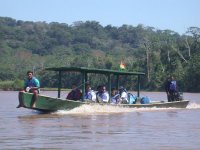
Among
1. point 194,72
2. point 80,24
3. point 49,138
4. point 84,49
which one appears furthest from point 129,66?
point 80,24

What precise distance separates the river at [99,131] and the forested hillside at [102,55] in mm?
35790

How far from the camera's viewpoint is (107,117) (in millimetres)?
19719

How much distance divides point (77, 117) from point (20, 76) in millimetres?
54502

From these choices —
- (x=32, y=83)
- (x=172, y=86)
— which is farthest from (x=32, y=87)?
(x=172, y=86)

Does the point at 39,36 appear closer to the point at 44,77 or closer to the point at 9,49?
the point at 9,49

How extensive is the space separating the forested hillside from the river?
35790 mm

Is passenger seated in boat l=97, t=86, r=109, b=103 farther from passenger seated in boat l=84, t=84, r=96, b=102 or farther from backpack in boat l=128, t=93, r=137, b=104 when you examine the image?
backpack in boat l=128, t=93, r=137, b=104

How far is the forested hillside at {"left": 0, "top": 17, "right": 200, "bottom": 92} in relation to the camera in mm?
63406

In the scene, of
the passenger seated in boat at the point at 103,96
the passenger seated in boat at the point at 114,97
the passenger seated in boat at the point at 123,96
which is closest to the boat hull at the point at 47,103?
the passenger seated in boat at the point at 103,96

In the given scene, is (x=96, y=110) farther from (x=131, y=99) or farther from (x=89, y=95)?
(x=131, y=99)

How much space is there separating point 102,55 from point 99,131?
79538 millimetres

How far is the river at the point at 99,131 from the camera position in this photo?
1244 centimetres

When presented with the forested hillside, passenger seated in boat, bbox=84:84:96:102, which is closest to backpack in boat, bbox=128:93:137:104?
passenger seated in boat, bbox=84:84:96:102

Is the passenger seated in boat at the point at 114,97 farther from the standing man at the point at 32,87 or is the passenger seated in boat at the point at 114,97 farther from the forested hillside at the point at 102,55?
the forested hillside at the point at 102,55
